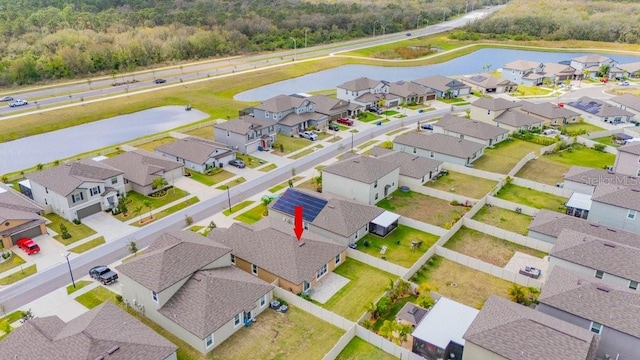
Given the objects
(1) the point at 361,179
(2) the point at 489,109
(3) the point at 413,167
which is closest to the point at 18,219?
(1) the point at 361,179

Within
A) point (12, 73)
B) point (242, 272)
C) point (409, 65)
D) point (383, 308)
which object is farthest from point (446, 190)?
point (12, 73)

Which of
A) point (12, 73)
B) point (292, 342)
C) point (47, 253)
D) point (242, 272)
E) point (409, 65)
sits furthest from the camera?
Answer: point (409, 65)

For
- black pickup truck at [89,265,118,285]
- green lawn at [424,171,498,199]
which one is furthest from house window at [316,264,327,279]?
green lawn at [424,171,498,199]

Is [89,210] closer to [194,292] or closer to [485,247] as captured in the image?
[194,292]

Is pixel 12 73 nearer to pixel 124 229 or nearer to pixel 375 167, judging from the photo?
pixel 124 229

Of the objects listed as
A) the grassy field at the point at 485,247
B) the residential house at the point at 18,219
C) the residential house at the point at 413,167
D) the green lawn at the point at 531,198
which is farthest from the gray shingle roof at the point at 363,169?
the residential house at the point at 18,219

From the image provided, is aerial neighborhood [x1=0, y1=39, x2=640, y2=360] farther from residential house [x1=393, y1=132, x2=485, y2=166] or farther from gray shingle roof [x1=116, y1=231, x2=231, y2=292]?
residential house [x1=393, y1=132, x2=485, y2=166]

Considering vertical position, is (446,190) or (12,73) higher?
(12,73)
